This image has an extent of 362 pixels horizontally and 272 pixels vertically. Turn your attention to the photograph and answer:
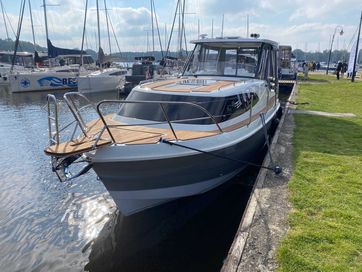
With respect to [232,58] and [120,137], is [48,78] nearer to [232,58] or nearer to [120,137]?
[232,58]

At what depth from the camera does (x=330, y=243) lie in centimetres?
409

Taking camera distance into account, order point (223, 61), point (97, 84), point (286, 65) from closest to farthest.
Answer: point (223, 61), point (97, 84), point (286, 65)

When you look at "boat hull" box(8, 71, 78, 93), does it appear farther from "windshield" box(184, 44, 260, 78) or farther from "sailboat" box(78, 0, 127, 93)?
"windshield" box(184, 44, 260, 78)

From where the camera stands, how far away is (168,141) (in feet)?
16.8

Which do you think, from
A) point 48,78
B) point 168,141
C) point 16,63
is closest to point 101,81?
point 48,78

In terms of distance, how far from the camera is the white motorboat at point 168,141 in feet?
16.4

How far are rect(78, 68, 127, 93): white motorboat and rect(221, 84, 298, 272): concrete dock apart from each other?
23635 millimetres

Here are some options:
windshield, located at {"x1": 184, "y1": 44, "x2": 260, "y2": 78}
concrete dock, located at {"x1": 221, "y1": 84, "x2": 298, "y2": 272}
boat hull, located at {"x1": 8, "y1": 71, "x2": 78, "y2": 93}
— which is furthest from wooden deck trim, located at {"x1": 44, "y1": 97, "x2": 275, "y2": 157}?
boat hull, located at {"x1": 8, "y1": 71, "x2": 78, "y2": 93}

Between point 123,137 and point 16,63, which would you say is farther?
point 16,63

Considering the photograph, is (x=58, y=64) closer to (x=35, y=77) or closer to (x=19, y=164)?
(x=35, y=77)

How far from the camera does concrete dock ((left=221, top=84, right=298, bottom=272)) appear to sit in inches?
149

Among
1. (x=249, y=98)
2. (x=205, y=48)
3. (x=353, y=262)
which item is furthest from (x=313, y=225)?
(x=205, y=48)

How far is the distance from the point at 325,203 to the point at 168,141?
2.61 meters

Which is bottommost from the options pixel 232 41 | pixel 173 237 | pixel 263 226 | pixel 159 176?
pixel 173 237
